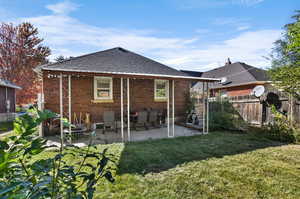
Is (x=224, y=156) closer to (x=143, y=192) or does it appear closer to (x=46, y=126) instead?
(x=143, y=192)

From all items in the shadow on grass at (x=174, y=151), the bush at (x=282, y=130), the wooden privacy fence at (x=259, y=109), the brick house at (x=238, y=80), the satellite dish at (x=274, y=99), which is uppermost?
the brick house at (x=238, y=80)

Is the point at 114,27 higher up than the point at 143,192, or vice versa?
the point at 114,27

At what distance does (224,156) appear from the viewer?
440 centimetres

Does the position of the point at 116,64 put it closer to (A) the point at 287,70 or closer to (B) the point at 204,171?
(B) the point at 204,171

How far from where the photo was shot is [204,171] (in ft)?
11.3

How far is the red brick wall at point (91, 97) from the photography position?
7734 mm

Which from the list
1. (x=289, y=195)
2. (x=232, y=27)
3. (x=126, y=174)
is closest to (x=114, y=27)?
(x=232, y=27)

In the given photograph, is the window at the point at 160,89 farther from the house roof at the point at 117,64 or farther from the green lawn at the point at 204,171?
the green lawn at the point at 204,171

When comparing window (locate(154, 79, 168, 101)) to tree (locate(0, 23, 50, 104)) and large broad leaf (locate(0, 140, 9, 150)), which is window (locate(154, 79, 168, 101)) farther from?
tree (locate(0, 23, 50, 104))

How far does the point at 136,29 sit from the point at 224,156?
9.87 meters

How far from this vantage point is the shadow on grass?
377cm

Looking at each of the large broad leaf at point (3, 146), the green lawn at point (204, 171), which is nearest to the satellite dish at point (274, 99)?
the green lawn at point (204, 171)

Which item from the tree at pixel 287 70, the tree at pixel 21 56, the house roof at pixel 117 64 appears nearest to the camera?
the tree at pixel 287 70

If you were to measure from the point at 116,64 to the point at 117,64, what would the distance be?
7cm
